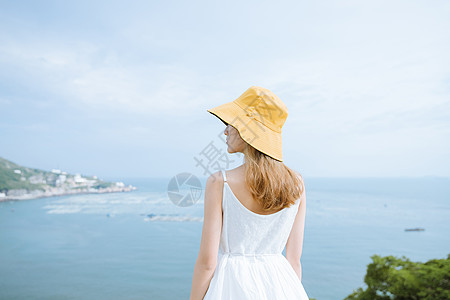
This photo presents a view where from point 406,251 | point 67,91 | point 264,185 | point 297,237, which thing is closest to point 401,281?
point 297,237

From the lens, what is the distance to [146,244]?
114ft

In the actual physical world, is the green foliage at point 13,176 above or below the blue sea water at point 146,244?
above

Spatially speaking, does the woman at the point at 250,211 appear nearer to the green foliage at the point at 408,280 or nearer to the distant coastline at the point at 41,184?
the green foliage at the point at 408,280

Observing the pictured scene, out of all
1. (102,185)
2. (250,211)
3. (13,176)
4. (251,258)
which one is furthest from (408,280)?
(102,185)

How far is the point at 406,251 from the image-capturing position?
32.9m

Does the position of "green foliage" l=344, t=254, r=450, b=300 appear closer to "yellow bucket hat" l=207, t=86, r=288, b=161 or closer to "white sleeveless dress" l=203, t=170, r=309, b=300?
"white sleeveless dress" l=203, t=170, r=309, b=300

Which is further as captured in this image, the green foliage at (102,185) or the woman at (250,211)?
the green foliage at (102,185)

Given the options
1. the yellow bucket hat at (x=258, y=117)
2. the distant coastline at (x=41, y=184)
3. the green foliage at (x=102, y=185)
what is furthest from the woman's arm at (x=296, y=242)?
the green foliage at (x=102, y=185)

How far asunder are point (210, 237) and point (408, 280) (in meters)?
4.80

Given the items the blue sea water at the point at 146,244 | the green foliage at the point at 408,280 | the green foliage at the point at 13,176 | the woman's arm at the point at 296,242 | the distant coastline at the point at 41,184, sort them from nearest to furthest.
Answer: the woman's arm at the point at 296,242
the green foliage at the point at 408,280
the blue sea water at the point at 146,244
the green foliage at the point at 13,176
the distant coastline at the point at 41,184

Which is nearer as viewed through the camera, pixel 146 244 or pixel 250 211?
pixel 250 211

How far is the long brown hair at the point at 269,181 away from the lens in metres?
1.05

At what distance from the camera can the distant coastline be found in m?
51.7

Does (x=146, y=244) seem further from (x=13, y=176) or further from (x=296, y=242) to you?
(x=296, y=242)
